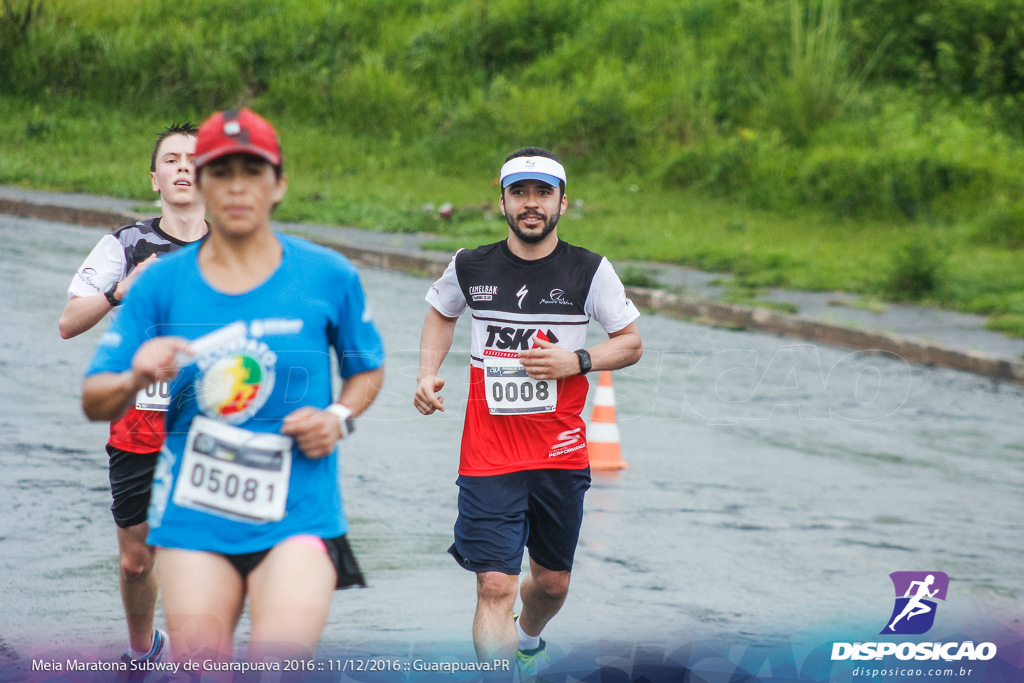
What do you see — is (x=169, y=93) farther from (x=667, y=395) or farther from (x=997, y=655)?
(x=997, y=655)

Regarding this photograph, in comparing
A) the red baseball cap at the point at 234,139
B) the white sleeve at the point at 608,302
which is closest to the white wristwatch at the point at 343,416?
the red baseball cap at the point at 234,139

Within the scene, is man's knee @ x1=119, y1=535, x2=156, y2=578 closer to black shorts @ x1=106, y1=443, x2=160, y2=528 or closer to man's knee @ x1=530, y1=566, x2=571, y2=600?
black shorts @ x1=106, y1=443, x2=160, y2=528

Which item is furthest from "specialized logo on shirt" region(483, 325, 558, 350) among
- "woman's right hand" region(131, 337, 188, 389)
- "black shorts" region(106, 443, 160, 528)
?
"woman's right hand" region(131, 337, 188, 389)

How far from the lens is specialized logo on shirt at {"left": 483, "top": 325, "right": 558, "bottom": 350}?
15.6ft

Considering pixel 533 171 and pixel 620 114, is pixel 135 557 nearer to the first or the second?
pixel 533 171

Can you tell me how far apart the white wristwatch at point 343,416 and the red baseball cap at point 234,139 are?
25.5 inches

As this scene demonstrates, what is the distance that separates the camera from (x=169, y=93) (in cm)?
2683

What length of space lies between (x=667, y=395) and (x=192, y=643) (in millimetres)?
7679

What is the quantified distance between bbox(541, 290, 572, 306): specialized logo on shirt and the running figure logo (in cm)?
213

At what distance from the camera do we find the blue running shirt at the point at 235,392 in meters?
3.22

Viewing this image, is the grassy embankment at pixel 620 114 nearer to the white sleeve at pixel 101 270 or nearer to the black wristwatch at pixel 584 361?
the black wristwatch at pixel 584 361

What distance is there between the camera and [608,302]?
478 centimetres

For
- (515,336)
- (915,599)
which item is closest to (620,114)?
(915,599)

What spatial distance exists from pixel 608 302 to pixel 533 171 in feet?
1.84
